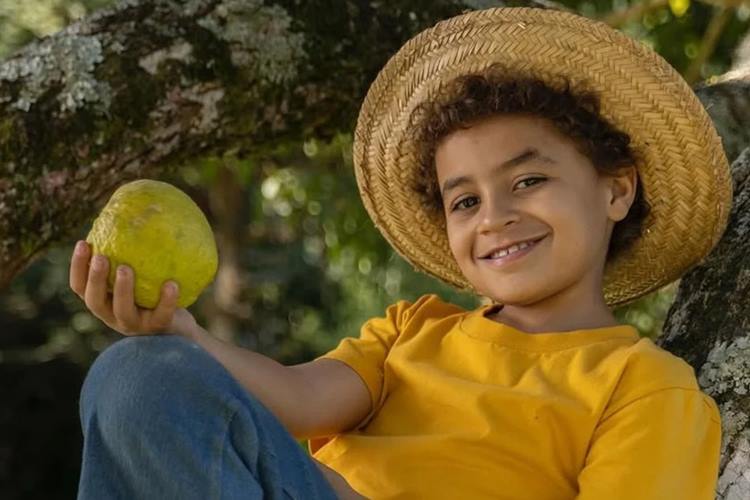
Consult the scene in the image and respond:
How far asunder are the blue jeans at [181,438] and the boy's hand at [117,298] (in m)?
0.13

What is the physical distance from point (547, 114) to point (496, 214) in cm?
20

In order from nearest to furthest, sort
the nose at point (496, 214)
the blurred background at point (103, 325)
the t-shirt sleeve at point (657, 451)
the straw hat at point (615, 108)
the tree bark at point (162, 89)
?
the t-shirt sleeve at point (657, 451), the nose at point (496, 214), the straw hat at point (615, 108), the tree bark at point (162, 89), the blurred background at point (103, 325)

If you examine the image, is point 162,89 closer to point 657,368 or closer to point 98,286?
point 98,286

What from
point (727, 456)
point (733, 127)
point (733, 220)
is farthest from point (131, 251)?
point (733, 127)

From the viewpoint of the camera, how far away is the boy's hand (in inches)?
81.2

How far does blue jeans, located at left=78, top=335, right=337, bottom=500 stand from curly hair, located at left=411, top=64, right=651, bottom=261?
2.36 feet

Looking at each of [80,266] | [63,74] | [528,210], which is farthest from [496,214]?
[63,74]

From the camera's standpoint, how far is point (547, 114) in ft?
7.84

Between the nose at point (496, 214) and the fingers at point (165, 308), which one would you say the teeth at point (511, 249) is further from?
the fingers at point (165, 308)

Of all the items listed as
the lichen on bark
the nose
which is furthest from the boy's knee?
the lichen on bark

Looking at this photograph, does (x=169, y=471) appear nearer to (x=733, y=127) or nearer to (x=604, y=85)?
(x=604, y=85)

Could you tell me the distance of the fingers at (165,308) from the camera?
82.0 inches

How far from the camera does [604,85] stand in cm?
244

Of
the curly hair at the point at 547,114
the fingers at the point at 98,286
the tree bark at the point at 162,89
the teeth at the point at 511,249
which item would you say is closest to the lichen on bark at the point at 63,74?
the tree bark at the point at 162,89
